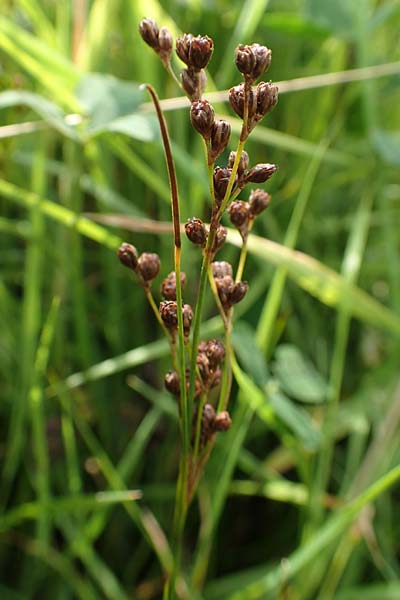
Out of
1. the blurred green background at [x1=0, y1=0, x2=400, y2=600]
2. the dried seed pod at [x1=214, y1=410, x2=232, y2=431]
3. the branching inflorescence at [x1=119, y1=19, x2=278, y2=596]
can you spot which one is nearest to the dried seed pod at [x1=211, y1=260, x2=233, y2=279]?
the branching inflorescence at [x1=119, y1=19, x2=278, y2=596]

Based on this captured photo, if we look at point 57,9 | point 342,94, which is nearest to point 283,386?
point 342,94

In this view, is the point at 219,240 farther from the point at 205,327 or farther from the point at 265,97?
the point at 205,327

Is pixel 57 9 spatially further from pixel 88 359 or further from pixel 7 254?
pixel 88 359

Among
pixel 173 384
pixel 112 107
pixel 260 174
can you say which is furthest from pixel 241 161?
pixel 112 107

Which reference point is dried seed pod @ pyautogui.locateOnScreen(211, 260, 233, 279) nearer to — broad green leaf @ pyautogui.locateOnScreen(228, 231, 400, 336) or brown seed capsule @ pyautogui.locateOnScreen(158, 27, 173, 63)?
brown seed capsule @ pyautogui.locateOnScreen(158, 27, 173, 63)

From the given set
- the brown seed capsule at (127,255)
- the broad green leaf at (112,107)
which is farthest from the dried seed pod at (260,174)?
the broad green leaf at (112,107)

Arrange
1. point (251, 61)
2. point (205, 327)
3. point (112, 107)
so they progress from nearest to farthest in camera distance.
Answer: point (251, 61)
point (112, 107)
point (205, 327)
